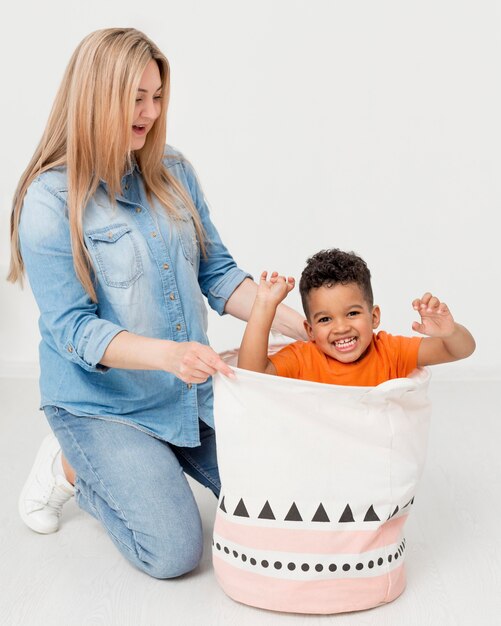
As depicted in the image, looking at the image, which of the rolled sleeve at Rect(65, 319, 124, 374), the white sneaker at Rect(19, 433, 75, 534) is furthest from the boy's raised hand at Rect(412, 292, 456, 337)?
the white sneaker at Rect(19, 433, 75, 534)

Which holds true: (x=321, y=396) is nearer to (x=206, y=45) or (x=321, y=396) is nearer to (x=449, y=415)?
(x=449, y=415)

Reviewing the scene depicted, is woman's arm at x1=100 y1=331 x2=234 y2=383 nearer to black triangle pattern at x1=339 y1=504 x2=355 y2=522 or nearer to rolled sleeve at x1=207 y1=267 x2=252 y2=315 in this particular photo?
black triangle pattern at x1=339 y1=504 x2=355 y2=522

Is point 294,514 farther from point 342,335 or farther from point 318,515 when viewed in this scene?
point 342,335

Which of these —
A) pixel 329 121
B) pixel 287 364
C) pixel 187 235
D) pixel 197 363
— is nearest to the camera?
pixel 197 363

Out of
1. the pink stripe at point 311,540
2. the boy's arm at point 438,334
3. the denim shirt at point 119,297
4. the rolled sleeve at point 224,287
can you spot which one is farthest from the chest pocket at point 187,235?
the pink stripe at point 311,540

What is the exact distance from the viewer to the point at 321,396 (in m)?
1.75

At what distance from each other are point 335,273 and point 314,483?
410 mm

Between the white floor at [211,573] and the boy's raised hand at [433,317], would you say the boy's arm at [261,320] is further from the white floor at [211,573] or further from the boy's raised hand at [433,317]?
the white floor at [211,573]

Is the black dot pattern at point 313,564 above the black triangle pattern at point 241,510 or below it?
below

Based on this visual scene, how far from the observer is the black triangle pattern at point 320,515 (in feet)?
5.88

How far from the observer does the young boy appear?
1901 mm

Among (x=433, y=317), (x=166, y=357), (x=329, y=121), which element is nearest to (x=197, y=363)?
(x=166, y=357)

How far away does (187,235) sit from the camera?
2.18 meters

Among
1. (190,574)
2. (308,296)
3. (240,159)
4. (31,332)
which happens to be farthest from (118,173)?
(31,332)
